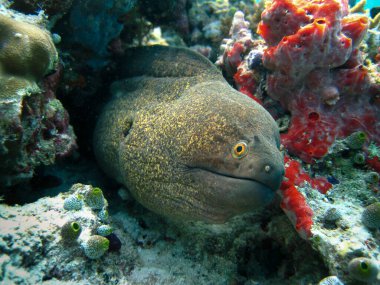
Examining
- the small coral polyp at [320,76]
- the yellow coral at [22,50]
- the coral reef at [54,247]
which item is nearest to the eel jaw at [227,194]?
the coral reef at [54,247]

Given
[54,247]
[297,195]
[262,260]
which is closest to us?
[54,247]

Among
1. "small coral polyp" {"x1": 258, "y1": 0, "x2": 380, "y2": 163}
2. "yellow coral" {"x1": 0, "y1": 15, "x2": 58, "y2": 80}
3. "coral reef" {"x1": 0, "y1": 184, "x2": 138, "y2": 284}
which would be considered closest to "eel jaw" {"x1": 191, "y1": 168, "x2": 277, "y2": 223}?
"coral reef" {"x1": 0, "y1": 184, "x2": 138, "y2": 284}

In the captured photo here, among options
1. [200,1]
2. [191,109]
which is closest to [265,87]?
[191,109]

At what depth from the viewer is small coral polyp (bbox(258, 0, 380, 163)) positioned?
135 inches

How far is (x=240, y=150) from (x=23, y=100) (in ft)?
7.14

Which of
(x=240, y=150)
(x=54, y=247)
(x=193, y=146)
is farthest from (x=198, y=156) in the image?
(x=54, y=247)

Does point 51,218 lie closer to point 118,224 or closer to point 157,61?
point 118,224

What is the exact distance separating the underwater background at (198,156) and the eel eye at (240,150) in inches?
0.7

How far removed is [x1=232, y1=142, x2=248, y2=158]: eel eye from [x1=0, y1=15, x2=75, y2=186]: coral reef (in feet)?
6.69

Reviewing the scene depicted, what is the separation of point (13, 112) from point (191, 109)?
1.75 metres

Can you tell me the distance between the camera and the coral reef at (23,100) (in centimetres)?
263

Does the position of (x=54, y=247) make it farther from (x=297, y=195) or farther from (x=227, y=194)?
(x=297, y=195)

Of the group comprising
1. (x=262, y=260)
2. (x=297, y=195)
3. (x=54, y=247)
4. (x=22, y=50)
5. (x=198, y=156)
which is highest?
(x=22, y=50)

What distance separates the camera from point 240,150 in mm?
2611
